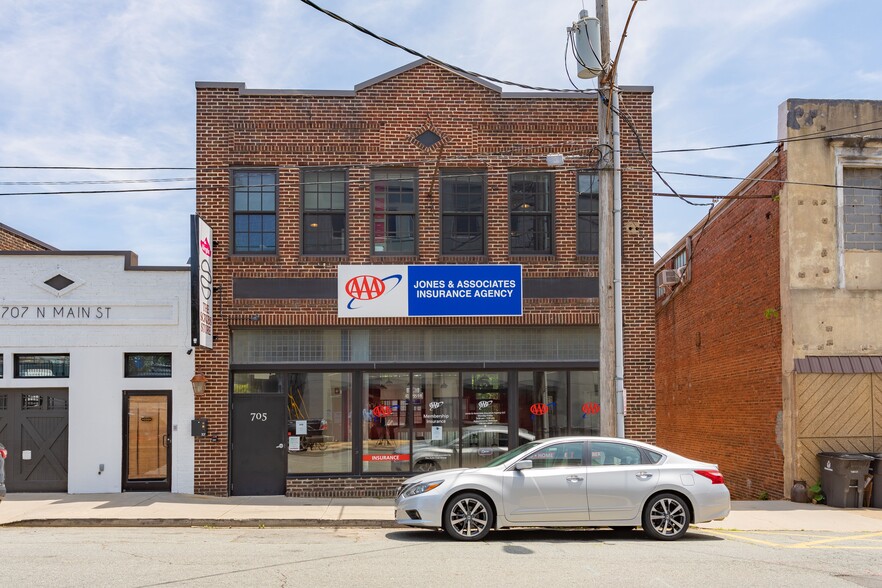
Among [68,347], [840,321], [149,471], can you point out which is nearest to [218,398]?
[149,471]

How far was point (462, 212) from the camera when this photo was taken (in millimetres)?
17031

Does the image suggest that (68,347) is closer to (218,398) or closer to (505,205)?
(218,398)

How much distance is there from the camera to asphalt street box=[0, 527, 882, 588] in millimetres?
8555

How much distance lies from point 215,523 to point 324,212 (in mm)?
6407

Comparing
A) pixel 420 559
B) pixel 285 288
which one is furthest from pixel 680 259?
pixel 420 559

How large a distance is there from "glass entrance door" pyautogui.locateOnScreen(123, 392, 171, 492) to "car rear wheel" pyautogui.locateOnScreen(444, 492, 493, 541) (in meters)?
7.46

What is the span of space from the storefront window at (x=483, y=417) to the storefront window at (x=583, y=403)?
4.38 ft

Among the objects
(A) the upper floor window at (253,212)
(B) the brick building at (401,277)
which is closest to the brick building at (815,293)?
(B) the brick building at (401,277)

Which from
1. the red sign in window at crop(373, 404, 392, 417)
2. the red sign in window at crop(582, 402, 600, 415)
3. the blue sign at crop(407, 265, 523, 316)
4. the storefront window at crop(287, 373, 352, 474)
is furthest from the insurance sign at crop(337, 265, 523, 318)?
the red sign in window at crop(582, 402, 600, 415)

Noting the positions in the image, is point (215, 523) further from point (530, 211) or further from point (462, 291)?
point (530, 211)

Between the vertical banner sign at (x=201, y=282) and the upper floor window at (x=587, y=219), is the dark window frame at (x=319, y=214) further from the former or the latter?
the upper floor window at (x=587, y=219)

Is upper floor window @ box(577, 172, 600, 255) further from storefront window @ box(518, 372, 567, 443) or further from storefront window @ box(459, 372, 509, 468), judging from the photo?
storefront window @ box(459, 372, 509, 468)

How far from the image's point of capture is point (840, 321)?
16.9 meters

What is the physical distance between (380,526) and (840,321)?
999 cm
